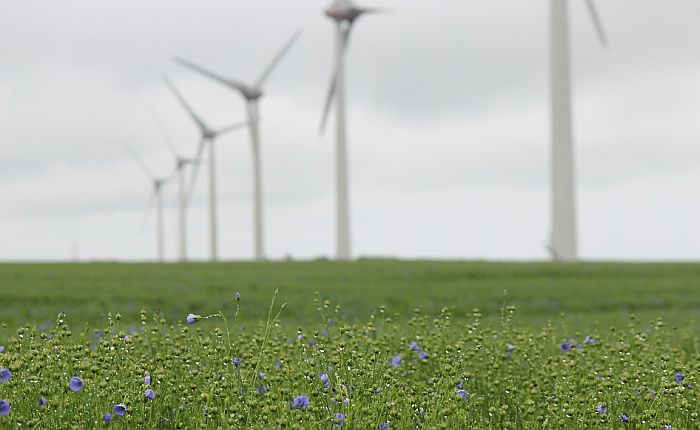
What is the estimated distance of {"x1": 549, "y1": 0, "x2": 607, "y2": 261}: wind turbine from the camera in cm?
3150

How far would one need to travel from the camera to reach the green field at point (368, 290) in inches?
631

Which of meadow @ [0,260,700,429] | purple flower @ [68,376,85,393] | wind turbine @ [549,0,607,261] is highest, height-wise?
wind turbine @ [549,0,607,261]

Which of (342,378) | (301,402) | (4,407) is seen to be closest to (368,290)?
(342,378)

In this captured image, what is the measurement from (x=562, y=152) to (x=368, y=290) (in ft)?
49.6

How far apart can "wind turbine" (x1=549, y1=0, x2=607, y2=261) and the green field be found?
3884 mm

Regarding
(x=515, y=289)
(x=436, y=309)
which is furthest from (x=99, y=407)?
(x=515, y=289)

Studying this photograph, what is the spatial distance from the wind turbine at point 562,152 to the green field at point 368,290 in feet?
12.7


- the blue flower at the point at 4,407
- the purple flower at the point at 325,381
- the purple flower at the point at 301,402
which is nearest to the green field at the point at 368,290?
the purple flower at the point at 325,381

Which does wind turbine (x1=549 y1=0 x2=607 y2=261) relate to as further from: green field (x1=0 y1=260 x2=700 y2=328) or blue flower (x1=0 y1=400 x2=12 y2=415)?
blue flower (x1=0 y1=400 x2=12 y2=415)

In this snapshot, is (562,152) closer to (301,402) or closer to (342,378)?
(342,378)

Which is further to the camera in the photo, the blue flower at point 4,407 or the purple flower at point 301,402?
the purple flower at point 301,402

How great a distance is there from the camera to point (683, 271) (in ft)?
87.8

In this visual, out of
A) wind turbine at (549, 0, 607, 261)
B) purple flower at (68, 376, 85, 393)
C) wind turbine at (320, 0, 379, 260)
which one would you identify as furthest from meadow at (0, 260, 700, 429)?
wind turbine at (320, 0, 379, 260)

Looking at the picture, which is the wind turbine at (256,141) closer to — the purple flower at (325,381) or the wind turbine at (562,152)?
the wind turbine at (562,152)
